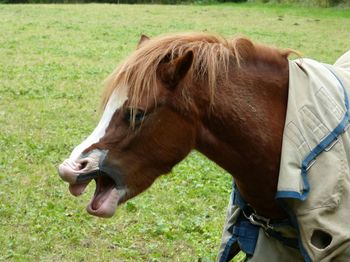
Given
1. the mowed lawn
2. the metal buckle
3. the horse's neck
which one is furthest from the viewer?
the mowed lawn

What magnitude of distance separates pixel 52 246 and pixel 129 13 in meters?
15.9

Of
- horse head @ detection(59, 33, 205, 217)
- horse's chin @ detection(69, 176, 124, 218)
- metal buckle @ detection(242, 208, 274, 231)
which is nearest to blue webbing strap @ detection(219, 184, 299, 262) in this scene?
metal buckle @ detection(242, 208, 274, 231)

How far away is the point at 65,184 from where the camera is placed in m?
5.08

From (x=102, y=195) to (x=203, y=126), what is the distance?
0.40 meters

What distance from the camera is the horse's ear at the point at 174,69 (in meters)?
2.12

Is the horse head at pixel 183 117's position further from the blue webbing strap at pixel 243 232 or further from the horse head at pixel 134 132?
the blue webbing strap at pixel 243 232

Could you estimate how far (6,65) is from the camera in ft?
34.0

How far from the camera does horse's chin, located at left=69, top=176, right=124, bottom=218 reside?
2145mm

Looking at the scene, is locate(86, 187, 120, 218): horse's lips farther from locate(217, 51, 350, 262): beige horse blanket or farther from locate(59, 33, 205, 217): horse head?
locate(217, 51, 350, 262): beige horse blanket

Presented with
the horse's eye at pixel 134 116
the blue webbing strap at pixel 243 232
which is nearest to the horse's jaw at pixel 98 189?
the horse's eye at pixel 134 116

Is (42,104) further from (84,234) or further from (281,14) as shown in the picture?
(281,14)

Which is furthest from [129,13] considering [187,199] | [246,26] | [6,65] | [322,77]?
[322,77]

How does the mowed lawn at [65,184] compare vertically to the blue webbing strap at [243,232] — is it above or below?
below

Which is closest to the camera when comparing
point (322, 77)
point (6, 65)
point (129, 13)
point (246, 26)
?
point (322, 77)
